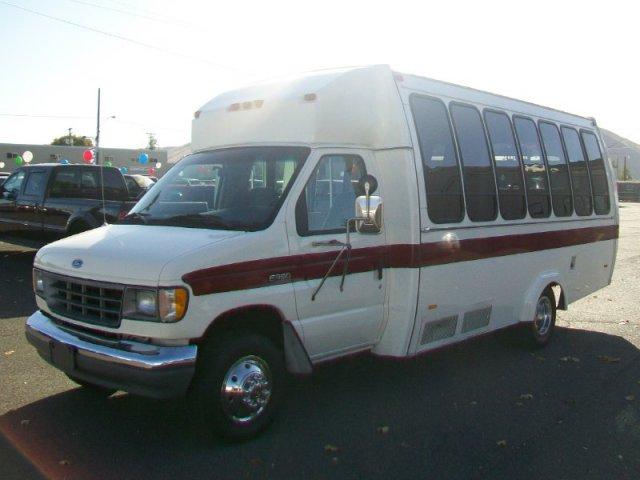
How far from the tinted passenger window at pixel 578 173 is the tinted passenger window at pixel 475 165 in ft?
7.01

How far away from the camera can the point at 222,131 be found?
583cm

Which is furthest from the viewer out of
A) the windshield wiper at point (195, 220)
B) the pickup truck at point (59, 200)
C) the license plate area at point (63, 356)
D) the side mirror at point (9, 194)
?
the side mirror at point (9, 194)

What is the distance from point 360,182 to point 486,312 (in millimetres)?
2284

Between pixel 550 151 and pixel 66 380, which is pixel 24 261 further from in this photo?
pixel 550 151

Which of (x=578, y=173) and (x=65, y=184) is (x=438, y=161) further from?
(x=65, y=184)

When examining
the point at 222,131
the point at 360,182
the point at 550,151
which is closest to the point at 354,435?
the point at 360,182

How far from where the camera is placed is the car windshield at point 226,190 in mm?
4832

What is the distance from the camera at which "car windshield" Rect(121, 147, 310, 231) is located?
4832 mm

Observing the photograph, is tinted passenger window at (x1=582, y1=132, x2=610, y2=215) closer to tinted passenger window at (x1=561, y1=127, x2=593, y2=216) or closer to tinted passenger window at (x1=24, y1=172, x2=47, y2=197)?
tinted passenger window at (x1=561, y1=127, x2=593, y2=216)

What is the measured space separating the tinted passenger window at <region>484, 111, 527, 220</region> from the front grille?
413cm

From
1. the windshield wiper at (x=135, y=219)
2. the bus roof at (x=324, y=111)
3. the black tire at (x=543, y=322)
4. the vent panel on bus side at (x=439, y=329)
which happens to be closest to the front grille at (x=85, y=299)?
the windshield wiper at (x=135, y=219)

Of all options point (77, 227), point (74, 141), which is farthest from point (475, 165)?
point (74, 141)

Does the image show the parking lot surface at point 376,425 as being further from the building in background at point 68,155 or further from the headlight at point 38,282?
the building in background at point 68,155

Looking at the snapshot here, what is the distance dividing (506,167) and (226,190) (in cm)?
331
